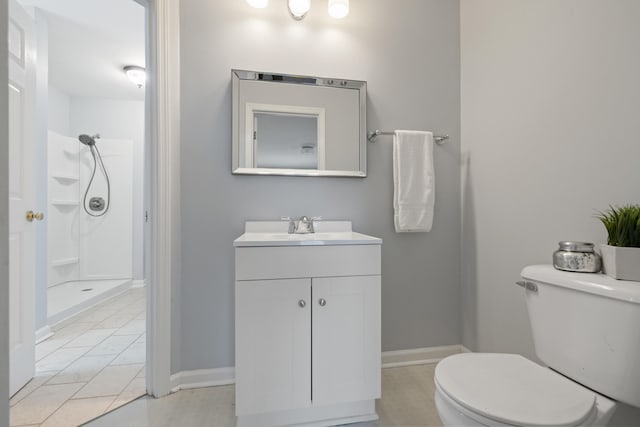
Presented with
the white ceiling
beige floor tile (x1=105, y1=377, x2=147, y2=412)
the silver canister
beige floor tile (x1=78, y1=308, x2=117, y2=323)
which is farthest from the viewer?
beige floor tile (x1=78, y1=308, x2=117, y2=323)

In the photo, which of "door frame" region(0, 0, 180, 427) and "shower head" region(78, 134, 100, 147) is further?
"shower head" region(78, 134, 100, 147)

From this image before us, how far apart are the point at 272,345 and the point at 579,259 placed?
1151 mm

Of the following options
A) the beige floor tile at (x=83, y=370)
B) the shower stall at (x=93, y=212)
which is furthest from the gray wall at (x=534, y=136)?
the shower stall at (x=93, y=212)

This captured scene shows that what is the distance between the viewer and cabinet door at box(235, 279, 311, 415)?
1.13 m

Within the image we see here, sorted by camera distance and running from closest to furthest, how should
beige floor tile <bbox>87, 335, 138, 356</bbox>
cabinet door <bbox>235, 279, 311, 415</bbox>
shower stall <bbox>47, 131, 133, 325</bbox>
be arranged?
cabinet door <bbox>235, 279, 311, 415</bbox> < beige floor tile <bbox>87, 335, 138, 356</bbox> < shower stall <bbox>47, 131, 133, 325</bbox>

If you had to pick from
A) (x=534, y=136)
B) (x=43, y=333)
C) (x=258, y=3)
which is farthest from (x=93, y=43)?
(x=534, y=136)

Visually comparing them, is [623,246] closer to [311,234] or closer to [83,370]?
[311,234]

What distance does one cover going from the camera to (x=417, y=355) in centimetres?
173

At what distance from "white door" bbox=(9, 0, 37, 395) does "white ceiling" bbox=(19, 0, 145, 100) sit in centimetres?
62

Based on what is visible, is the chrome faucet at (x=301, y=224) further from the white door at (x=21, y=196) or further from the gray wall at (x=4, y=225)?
the white door at (x=21, y=196)

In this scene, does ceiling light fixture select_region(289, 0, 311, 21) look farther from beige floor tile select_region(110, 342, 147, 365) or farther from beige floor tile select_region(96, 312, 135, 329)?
beige floor tile select_region(96, 312, 135, 329)

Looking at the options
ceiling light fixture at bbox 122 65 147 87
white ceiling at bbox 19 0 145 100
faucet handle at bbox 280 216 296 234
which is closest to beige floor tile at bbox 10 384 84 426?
faucet handle at bbox 280 216 296 234

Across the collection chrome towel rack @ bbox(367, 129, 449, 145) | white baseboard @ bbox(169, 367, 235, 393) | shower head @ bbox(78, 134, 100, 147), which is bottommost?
white baseboard @ bbox(169, 367, 235, 393)

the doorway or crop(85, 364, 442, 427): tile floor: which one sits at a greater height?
the doorway
